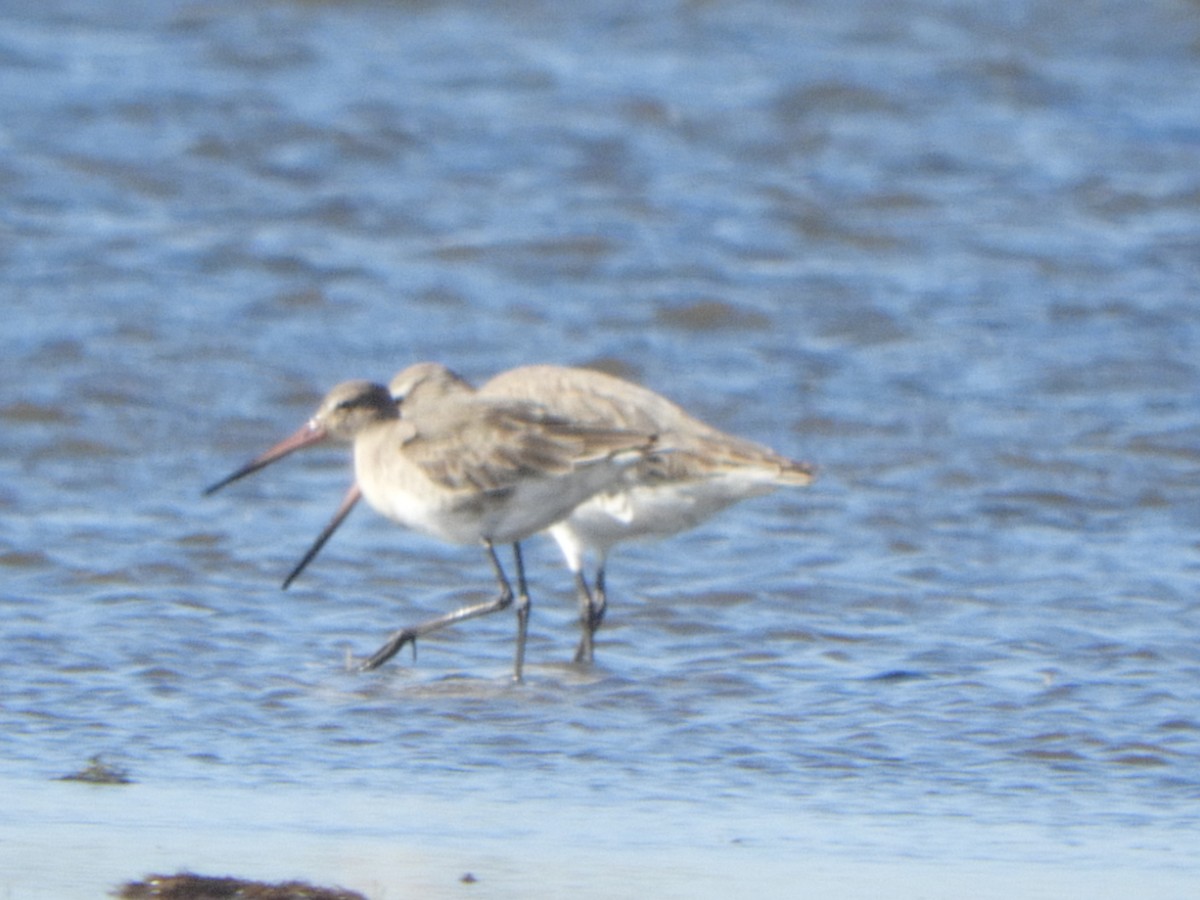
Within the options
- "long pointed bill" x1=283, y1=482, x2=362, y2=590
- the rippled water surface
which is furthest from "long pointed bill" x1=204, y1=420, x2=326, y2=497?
the rippled water surface

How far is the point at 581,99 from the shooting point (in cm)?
1440

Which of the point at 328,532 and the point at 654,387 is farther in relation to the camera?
the point at 654,387

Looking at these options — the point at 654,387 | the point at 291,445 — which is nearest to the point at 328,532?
the point at 291,445

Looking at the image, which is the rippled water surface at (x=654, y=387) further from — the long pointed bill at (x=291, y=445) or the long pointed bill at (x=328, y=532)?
the long pointed bill at (x=291, y=445)

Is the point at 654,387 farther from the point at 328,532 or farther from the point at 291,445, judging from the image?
Result: the point at 291,445

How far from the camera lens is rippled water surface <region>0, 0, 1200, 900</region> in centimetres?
506

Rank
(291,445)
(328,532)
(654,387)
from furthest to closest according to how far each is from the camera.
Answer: (654,387) < (328,532) < (291,445)

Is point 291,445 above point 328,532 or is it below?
above

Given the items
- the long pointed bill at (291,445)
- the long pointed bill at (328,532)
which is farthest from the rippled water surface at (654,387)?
the long pointed bill at (291,445)

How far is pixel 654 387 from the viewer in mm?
10242

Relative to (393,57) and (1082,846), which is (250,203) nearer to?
(393,57)

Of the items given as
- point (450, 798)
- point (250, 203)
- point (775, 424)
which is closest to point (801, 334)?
point (775, 424)

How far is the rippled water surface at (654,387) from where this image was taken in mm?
5062

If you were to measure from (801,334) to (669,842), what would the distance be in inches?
249
